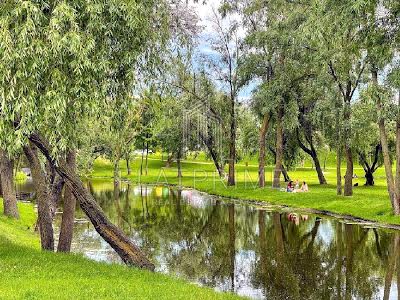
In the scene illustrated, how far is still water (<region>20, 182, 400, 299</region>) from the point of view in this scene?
725 inches

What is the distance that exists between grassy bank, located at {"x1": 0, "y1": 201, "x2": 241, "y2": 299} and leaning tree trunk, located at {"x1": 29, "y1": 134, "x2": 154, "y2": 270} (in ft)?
Answer: 2.65

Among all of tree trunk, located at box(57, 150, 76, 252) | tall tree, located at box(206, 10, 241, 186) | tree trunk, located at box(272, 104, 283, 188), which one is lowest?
tree trunk, located at box(57, 150, 76, 252)

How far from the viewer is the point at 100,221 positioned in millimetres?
16812

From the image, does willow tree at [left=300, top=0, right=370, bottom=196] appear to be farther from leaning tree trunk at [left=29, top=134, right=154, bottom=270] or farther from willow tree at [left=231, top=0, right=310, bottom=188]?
leaning tree trunk at [left=29, top=134, right=154, bottom=270]

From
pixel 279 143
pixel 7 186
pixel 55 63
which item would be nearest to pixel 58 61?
pixel 55 63

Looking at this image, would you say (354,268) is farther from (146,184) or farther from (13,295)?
(146,184)

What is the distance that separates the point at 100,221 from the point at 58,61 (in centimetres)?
593

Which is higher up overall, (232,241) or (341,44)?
(341,44)

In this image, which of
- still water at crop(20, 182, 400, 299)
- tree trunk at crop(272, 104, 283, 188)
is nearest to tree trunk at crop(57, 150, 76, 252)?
still water at crop(20, 182, 400, 299)

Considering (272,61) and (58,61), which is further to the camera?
(272,61)

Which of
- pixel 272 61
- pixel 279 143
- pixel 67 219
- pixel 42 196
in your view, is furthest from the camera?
pixel 279 143

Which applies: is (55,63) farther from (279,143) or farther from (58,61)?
(279,143)

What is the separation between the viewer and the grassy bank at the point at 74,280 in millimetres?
12180

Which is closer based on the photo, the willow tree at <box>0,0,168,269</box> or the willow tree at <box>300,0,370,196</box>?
the willow tree at <box>0,0,168,269</box>
